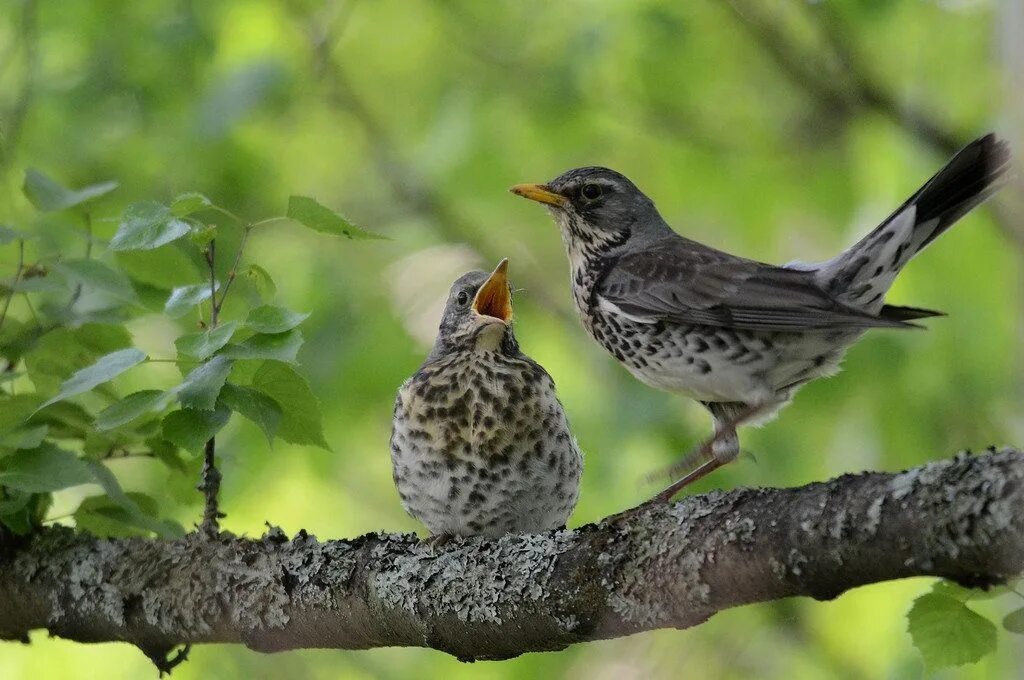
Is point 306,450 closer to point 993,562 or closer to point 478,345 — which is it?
point 478,345

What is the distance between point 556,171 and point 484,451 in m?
3.66

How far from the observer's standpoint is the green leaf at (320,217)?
2498 mm

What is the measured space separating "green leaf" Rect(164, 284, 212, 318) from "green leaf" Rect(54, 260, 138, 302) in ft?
0.99

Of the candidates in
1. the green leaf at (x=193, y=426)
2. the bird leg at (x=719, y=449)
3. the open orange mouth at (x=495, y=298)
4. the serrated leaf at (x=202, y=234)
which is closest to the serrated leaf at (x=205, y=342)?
the green leaf at (x=193, y=426)

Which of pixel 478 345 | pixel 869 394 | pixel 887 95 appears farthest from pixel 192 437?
pixel 887 95

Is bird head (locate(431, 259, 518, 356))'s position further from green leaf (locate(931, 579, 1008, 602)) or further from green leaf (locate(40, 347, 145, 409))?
green leaf (locate(931, 579, 1008, 602))

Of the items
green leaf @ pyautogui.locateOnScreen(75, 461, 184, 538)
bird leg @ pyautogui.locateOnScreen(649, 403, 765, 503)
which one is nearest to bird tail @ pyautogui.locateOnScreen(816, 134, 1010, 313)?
bird leg @ pyautogui.locateOnScreen(649, 403, 765, 503)

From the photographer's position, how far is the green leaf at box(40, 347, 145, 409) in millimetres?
2381

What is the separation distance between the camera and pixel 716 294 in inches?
133

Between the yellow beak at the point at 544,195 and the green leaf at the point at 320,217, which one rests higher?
the yellow beak at the point at 544,195

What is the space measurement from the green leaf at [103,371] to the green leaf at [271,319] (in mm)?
244

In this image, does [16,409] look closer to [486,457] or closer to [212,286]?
[212,286]

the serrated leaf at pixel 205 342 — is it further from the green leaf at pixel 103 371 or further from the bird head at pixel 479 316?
the bird head at pixel 479 316

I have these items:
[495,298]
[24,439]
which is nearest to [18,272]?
[24,439]
